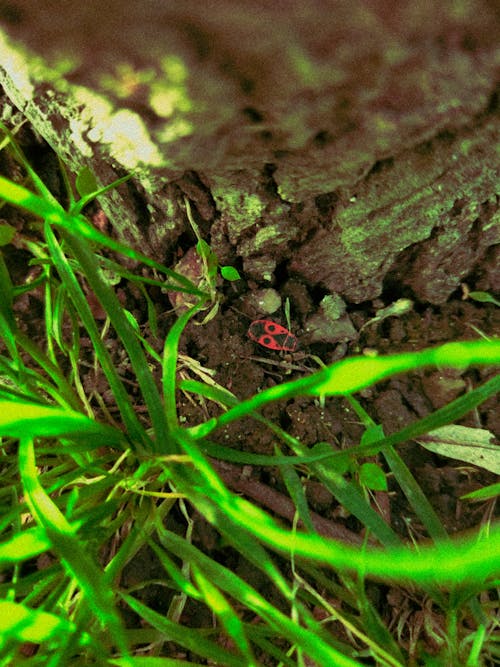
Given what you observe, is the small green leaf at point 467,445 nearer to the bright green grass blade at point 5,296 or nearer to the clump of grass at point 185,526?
the clump of grass at point 185,526

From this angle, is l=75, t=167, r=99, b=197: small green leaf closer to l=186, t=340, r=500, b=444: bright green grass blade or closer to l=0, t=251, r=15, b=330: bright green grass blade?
l=0, t=251, r=15, b=330: bright green grass blade

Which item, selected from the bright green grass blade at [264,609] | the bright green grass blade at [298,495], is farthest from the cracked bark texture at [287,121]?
the bright green grass blade at [264,609]

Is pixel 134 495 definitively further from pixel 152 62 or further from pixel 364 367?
pixel 152 62

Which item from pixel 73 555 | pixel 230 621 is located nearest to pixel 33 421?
pixel 73 555

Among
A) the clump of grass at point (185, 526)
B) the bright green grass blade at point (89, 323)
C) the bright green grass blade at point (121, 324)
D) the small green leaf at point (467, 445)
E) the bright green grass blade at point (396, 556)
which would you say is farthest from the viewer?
the small green leaf at point (467, 445)

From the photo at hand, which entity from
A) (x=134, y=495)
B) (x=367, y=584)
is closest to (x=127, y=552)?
(x=134, y=495)

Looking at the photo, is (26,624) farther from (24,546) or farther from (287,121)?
(287,121)

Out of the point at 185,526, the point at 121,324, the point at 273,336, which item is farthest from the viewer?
the point at 273,336

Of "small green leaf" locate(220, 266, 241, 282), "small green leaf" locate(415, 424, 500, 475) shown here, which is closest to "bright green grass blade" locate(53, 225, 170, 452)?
"small green leaf" locate(220, 266, 241, 282)
